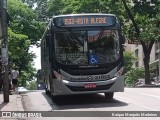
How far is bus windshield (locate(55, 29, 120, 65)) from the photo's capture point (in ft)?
52.8

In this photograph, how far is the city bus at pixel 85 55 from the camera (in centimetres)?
1602

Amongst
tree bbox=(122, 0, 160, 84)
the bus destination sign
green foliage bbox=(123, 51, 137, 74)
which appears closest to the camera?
the bus destination sign

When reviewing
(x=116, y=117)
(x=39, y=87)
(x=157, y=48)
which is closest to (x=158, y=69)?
(x=157, y=48)

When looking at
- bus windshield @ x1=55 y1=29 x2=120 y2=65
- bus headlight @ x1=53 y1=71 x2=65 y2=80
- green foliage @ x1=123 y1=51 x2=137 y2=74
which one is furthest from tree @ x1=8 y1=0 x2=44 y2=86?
bus headlight @ x1=53 y1=71 x2=65 y2=80

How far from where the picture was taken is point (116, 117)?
12.0 m

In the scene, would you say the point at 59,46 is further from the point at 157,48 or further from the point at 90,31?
the point at 157,48

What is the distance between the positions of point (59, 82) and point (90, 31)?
7.41ft

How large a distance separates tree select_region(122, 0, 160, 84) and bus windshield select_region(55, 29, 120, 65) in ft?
65.6

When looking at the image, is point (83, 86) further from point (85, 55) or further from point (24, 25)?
point (24, 25)

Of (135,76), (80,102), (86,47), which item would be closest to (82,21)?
(86,47)

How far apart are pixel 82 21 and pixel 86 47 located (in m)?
1.04

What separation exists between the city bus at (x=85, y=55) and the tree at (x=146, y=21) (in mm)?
19950

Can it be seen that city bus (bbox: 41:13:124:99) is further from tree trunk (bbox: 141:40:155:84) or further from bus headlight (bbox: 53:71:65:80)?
tree trunk (bbox: 141:40:155:84)

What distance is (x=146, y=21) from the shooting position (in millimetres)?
39062
